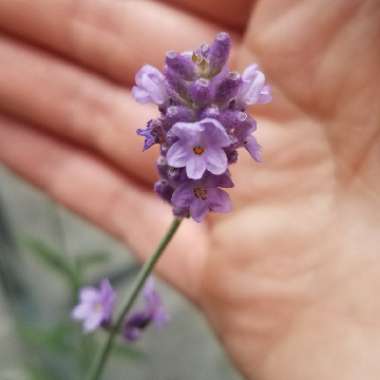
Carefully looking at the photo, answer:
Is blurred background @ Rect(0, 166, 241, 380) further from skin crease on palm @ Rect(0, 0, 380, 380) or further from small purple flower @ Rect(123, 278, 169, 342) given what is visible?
small purple flower @ Rect(123, 278, 169, 342)

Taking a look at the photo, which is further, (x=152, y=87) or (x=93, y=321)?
(x=93, y=321)

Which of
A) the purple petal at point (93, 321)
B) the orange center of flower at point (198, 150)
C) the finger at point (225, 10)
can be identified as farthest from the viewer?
the finger at point (225, 10)

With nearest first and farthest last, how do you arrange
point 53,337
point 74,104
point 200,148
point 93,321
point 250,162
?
point 200,148 → point 93,321 → point 250,162 → point 53,337 → point 74,104

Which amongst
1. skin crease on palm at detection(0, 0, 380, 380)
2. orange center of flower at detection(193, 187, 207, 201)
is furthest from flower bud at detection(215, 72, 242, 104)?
skin crease on palm at detection(0, 0, 380, 380)

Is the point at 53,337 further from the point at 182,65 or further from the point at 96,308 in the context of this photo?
the point at 182,65

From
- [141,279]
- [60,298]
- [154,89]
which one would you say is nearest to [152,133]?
[154,89]

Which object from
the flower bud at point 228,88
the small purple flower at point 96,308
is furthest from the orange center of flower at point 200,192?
Answer: the small purple flower at point 96,308

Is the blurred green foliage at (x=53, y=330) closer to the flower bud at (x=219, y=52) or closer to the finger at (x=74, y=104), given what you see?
the finger at (x=74, y=104)
